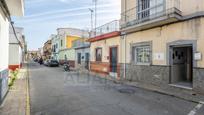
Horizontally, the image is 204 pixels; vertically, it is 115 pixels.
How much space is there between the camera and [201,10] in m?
7.81

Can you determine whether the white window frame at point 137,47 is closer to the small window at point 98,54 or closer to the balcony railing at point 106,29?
the balcony railing at point 106,29

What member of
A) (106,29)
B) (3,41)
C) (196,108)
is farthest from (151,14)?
(3,41)

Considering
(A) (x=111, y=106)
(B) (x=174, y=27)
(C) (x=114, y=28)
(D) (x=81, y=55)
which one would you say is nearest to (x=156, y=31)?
(B) (x=174, y=27)

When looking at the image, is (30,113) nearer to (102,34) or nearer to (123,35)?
(123,35)

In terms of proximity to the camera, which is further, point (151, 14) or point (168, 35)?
point (151, 14)

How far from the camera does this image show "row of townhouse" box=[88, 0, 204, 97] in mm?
8164

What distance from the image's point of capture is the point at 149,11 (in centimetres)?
1095

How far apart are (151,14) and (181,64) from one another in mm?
3566

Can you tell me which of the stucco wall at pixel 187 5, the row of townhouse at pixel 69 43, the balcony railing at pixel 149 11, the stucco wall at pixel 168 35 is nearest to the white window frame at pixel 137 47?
the stucco wall at pixel 168 35

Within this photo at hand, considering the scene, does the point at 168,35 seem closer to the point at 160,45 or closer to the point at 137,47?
the point at 160,45

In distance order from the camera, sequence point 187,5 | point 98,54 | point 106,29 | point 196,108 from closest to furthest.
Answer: point 196,108, point 187,5, point 106,29, point 98,54

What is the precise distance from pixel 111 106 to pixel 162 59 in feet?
17.3

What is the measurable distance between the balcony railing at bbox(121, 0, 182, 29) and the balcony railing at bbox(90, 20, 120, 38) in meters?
1.41

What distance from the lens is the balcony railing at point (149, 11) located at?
29.0ft
